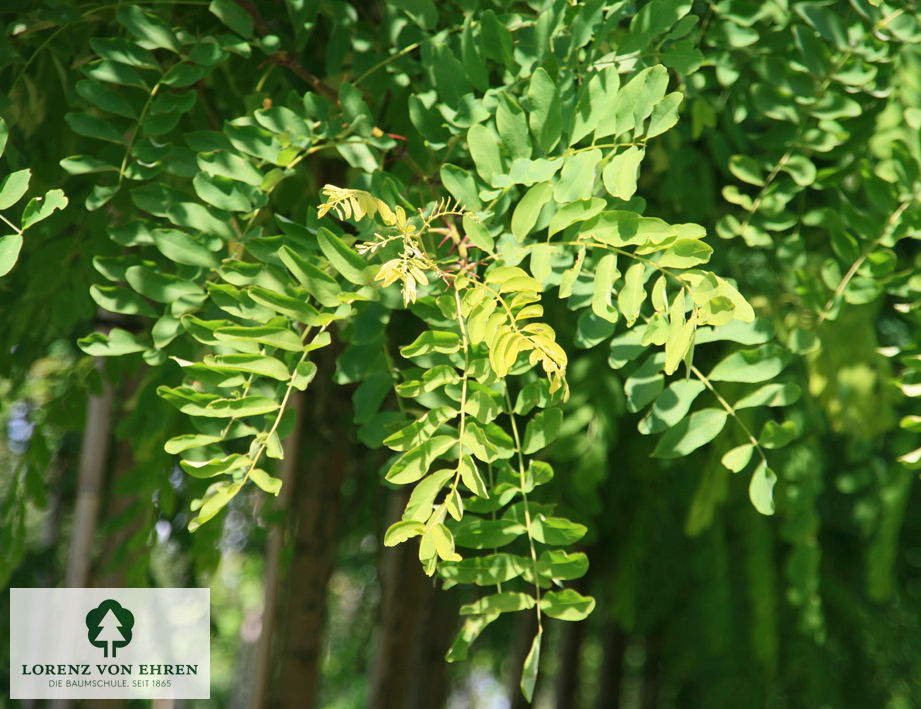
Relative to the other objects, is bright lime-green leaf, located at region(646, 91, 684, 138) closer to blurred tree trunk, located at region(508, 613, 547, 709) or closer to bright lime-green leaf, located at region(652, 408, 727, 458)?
bright lime-green leaf, located at region(652, 408, 727, 458)

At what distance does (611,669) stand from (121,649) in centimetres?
394

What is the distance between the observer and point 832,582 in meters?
3.04

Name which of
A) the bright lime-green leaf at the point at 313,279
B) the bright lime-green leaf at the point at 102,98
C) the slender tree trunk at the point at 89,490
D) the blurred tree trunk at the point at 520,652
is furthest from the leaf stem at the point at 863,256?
the blurred tree trunk at the point at 520,652

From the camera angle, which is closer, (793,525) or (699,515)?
(699,515)

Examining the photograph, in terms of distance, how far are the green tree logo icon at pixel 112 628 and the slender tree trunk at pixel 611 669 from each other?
3.80m

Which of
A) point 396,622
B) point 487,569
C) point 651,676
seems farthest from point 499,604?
point 651,676

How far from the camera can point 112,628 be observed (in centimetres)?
141

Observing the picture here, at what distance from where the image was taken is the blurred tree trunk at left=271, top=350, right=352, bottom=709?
2271mm

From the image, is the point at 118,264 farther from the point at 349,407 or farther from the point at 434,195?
the point at 349,407

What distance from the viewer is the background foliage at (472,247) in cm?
78

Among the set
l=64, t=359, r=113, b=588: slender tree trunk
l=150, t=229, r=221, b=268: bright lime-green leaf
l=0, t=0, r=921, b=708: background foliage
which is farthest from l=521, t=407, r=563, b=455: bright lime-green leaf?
l=64, t=359, r=113, b=588: slender tree trunk

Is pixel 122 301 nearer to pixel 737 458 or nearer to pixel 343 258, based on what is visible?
pixel 343 258

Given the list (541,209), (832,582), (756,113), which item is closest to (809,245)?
(756,113)

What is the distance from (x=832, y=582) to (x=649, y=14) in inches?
104
